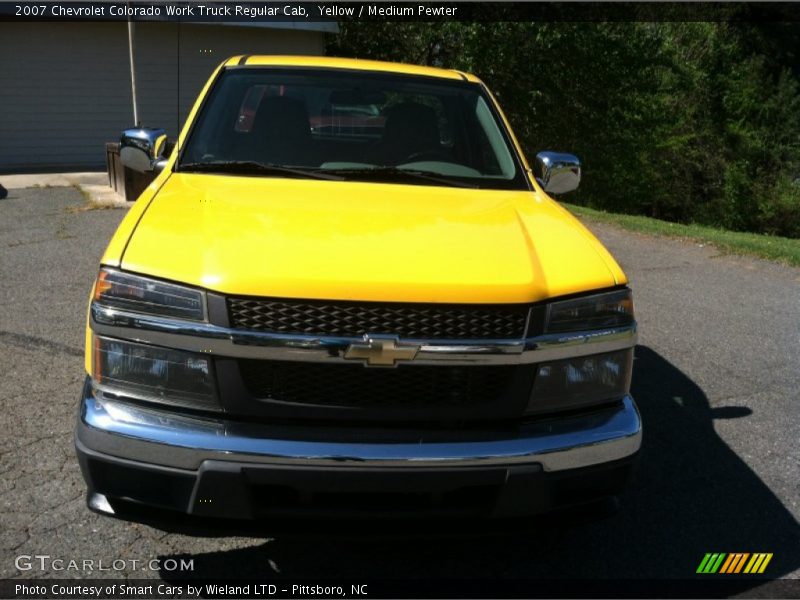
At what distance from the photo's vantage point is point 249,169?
377 cm

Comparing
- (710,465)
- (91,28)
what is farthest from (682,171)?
(710,465)

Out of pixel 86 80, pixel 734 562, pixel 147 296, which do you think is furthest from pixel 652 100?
pixel 147 296

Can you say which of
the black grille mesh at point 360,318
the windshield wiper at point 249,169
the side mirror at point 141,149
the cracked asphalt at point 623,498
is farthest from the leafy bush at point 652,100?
the black grille mesh at point 360,318

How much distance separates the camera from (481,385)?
272 centimetres

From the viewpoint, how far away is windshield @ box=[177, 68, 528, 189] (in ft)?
12.8

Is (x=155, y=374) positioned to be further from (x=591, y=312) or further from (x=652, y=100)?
(x=652, y=100)

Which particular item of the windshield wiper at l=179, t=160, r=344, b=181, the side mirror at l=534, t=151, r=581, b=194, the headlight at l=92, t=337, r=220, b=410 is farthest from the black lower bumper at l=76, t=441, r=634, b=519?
the side mirror at l=534, t=151, r=581, b=194

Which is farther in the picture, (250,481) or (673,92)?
(673,92)

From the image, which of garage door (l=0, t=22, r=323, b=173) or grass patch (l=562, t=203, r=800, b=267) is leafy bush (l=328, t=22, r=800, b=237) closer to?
garage door (l=0, t=22, r=323, b=173)

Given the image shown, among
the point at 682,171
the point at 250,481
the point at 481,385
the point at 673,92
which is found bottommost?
the point at 682,171

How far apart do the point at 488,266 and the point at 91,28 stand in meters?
16.7

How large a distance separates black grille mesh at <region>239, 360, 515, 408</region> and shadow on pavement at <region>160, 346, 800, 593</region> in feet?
1.30

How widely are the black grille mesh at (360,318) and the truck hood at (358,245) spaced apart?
1.3 inches

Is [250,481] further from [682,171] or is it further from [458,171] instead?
[682,171]
